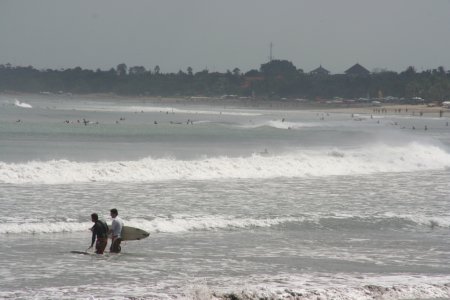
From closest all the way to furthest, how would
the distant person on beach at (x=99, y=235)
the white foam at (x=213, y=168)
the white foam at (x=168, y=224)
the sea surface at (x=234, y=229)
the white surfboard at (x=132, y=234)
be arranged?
the sea surface at (x=234, y=229), the distant person on beach at (x=99, y=235), the white surfboard at (x=132, y=234), the white foam at (x=168, y=224), the white foam at (x=213, y=168)

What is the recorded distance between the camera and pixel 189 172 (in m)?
39.3

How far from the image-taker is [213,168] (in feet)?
134

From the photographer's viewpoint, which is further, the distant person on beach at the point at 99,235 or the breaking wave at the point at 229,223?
the breaking wave at the point at 229,223

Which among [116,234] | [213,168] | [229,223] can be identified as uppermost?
[116,234]

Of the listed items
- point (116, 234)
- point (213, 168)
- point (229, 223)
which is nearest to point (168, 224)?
point (229, 223)

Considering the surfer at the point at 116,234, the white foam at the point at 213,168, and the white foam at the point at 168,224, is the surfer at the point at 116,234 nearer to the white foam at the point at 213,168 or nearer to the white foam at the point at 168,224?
the white foam at the point at 168,224

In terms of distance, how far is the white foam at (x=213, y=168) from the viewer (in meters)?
35.8

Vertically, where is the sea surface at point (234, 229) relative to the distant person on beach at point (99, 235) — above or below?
below

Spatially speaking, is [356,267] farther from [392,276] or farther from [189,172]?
[189,172]

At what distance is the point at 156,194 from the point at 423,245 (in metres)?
12.3

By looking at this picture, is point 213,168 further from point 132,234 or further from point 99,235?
point 99,235

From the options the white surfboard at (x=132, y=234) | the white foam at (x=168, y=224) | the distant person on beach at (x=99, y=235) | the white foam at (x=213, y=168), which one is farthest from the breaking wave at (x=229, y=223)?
the white foam at (x=213, y=168)

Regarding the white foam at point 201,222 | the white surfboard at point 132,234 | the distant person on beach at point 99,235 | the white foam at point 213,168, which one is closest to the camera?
the distant person on beach at point 99,235

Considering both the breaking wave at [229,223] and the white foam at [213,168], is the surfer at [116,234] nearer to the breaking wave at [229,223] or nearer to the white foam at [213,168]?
the breaking wave at [229,223]
